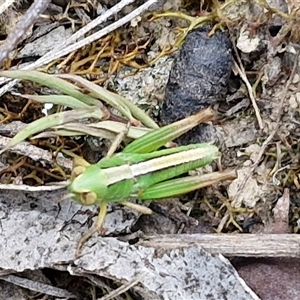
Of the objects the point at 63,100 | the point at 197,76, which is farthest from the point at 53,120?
the point at 197,76

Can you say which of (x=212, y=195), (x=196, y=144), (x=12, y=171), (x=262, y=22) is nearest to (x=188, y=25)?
(x=262, y=22)

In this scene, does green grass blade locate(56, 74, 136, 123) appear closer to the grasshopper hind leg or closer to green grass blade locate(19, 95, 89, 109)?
green grass blade locate(19, 95, 89, 109)

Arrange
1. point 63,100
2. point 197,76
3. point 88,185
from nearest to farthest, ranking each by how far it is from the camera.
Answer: point 88,185 < point 63,100 < point 197,76

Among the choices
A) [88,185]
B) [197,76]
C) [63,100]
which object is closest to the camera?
[88,185]

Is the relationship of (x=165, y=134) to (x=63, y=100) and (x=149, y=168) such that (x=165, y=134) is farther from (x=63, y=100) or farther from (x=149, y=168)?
(x=63, y=100)

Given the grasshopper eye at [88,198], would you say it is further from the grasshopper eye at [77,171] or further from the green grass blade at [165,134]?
the green grass blade at [165,134]

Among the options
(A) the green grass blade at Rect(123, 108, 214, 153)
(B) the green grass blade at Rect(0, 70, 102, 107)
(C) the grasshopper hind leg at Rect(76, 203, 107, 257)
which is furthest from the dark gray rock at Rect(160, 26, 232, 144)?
(C) the grasshopper hind leg at Rect(76, 203, 107, 257)

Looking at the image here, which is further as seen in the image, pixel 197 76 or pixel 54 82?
pixel 197 76
